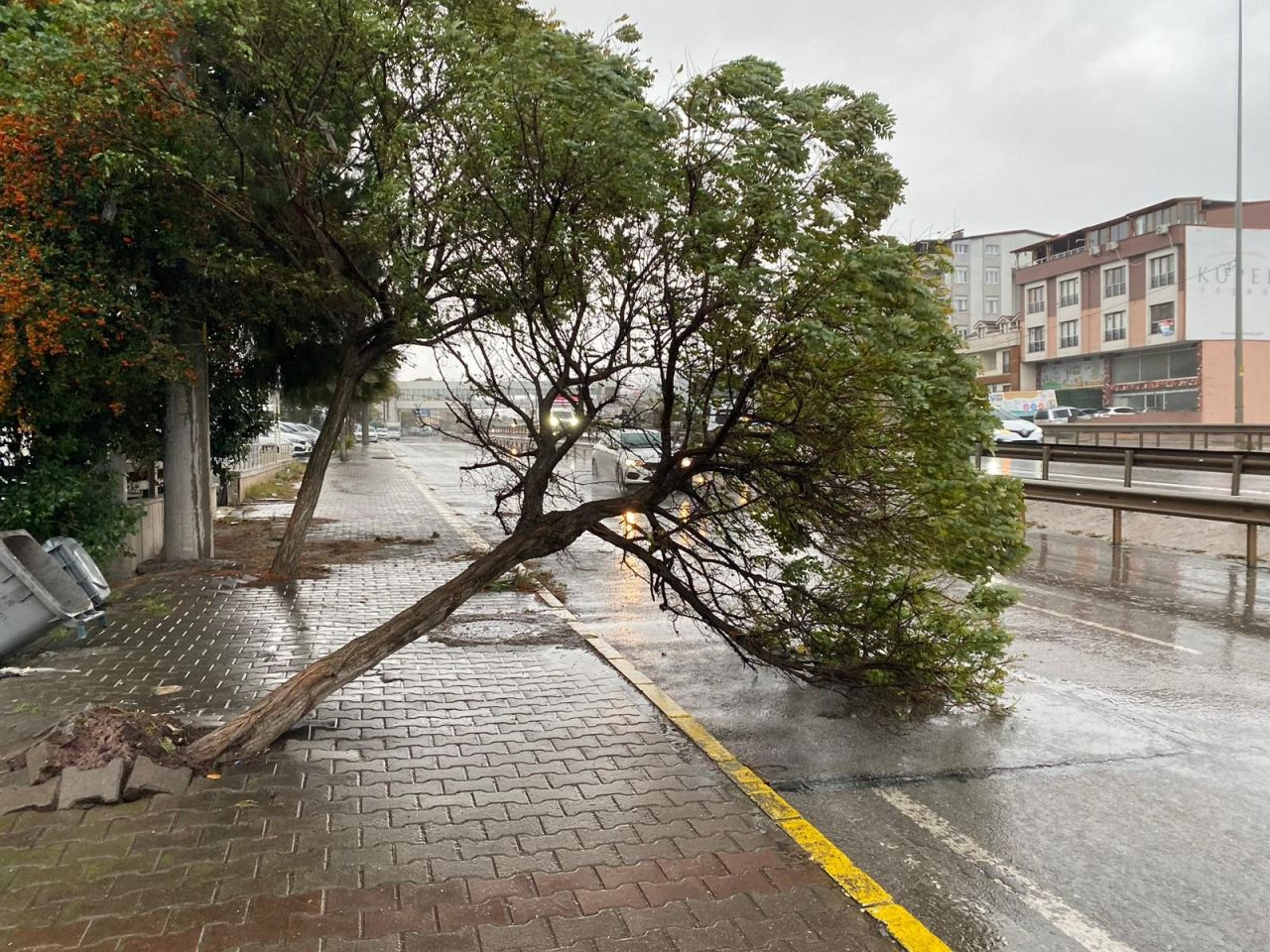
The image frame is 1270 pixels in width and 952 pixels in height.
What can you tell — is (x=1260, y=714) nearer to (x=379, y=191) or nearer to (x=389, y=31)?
(x=379, y=191)

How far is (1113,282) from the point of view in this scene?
5941 cm

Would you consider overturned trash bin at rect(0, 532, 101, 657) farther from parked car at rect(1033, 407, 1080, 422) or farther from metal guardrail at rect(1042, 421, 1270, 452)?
parked car at rect(1033, 407, 1080, 422)

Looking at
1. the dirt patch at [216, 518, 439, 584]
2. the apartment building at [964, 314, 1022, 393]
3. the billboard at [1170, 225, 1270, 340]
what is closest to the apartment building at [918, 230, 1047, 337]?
the apartment building at [964, 314, 1022, 393]

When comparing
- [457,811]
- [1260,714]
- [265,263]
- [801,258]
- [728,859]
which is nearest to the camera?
[728,859]

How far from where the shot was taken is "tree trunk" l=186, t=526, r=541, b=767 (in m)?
4.92

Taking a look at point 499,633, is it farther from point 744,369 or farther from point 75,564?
point 744,369

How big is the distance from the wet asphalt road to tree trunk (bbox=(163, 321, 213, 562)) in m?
5.14

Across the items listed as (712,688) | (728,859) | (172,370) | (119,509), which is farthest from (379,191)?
(728,859)

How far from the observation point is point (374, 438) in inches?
3430

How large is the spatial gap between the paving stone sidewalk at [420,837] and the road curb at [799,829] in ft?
0.25

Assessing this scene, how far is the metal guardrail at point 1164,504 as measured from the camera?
39.5 ft

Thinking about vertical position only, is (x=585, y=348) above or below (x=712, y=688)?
above

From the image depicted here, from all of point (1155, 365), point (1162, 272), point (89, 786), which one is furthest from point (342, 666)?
point (1155, 365)

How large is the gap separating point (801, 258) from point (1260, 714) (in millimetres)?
4341
